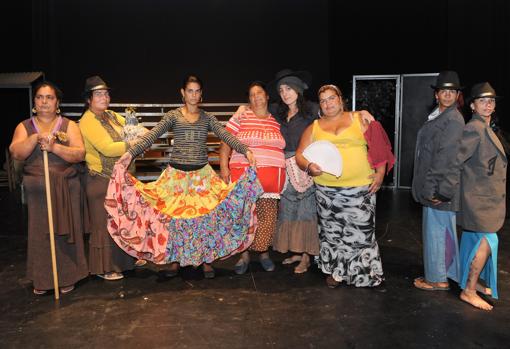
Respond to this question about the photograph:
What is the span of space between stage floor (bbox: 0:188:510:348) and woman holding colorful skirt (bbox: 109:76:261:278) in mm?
284

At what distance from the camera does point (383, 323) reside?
3014mm

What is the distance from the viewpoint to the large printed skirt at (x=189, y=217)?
3.64m

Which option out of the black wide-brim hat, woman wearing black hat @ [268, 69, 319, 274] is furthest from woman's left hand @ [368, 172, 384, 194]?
the black wide-brim hat

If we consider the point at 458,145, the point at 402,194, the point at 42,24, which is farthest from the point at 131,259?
the point at 42,24

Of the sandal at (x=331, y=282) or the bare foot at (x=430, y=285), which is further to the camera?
the sandal at (x=331, y=282)

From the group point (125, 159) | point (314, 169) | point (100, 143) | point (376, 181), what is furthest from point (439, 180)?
point (100, 143)

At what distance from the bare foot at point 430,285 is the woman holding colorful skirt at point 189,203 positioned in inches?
51.7

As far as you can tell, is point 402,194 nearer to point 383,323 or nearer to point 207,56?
point 207,56

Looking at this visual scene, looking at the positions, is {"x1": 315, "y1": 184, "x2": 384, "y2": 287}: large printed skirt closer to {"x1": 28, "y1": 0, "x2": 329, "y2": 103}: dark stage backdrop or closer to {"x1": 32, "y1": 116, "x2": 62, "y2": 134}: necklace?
{"x1": 32, "y1": 116, "x2": 62, "y2": 134}: necklace

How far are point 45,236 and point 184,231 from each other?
98 centimetres

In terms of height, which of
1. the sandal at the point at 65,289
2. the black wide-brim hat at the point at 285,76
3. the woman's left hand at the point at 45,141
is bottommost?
the sandal at the point at 65,289

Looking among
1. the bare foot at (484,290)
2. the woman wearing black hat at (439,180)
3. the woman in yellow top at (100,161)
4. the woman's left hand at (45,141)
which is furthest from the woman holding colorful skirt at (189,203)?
the bare foot at (484,290)

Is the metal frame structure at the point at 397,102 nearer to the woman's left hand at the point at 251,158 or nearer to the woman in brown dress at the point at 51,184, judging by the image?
the woman's left hand at the point at 251,158

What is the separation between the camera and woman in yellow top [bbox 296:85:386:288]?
11.4 ft
